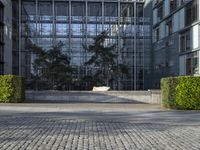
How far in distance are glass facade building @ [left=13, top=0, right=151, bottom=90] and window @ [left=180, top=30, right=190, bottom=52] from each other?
13507 mm

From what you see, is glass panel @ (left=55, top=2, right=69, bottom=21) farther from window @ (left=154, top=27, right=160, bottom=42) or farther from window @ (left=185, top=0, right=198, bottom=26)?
window @ (left=185, top=0, right=198, bottom=26)

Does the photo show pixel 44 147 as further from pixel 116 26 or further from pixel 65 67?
pixel 116 26

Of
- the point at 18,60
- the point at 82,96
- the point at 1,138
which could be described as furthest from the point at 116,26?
the point at 1,138

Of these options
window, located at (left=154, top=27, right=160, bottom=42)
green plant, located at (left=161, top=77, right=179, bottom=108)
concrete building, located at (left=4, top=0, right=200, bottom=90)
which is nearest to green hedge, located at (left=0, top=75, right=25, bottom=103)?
green plant, located at (left=161, top=77, right=179, bottom=108)

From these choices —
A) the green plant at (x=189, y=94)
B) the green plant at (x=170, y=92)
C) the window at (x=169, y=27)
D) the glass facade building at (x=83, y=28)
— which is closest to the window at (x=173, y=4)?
the window at (x=169, y=27)

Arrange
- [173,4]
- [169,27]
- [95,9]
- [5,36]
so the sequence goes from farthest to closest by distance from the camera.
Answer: [95,9] < [5,36] < [169,27] < [173,4]

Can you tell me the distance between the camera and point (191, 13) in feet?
134

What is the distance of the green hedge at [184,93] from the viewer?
21609 mm

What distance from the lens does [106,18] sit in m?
58.6

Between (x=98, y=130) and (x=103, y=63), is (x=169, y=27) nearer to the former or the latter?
(x=103, y=63)

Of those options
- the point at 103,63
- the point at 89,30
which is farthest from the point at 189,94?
the point at 89,30

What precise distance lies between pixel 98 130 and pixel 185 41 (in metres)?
30.5

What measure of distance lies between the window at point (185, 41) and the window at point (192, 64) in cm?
110

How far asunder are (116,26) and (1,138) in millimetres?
47808
